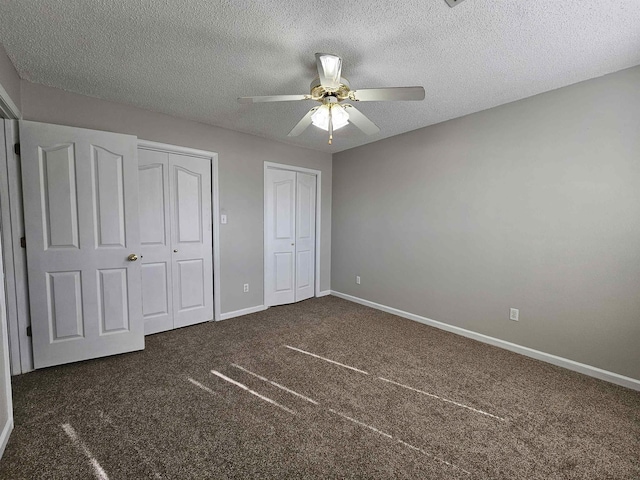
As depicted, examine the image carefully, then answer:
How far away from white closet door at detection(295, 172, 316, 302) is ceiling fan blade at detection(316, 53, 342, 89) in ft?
8.26

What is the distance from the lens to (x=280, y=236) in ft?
13.5

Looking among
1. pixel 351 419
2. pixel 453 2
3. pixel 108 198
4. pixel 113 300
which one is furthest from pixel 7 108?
pixel 351 419

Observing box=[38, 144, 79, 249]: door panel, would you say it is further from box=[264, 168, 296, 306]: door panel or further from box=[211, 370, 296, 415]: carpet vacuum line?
box=[264, 168, 296, 306]: door panel

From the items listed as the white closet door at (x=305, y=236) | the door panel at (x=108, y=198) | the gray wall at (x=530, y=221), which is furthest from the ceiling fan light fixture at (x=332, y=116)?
the white closet door at (x=305, y=236)

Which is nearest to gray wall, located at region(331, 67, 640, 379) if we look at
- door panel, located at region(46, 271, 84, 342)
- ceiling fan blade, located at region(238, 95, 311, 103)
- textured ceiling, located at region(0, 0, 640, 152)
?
textured ceiling, located at region(0, 0, 640, 152)

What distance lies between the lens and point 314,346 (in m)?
2.82

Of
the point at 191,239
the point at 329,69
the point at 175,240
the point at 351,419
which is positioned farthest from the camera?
the point at 191,239

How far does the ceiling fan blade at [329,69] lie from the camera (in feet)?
5.20

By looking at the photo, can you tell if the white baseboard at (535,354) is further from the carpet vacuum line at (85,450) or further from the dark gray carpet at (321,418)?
the carpet vacuum line at (85,450)

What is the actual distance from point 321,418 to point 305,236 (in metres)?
2.92

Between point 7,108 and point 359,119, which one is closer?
point 7,108

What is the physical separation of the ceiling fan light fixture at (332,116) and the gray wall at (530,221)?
1.12 meters

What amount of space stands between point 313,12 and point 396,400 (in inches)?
98.8

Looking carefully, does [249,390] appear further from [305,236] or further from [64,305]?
[305,236]
